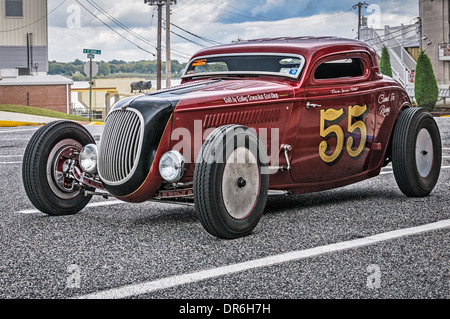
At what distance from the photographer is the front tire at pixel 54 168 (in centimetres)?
684

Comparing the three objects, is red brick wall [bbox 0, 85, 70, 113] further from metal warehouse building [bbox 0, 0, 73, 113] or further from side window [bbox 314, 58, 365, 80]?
side window [bbox 314, 58, 365, 80]

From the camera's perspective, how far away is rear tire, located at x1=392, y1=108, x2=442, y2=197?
305 inches

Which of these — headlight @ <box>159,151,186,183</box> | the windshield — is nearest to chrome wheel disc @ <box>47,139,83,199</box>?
headlight @ <box>159,151,186,183</box>

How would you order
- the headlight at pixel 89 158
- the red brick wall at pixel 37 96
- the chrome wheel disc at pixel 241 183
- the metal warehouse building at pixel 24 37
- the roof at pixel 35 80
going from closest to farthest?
the chrome wheel disc at pixel 241 183 → the headlight at pixel 89 158 → the roof at pixel 35 80 → the red brick wall at pixel 37 96 → the metal warehouse building at pixel 24 37

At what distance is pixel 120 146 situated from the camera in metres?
6.12

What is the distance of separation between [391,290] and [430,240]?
1.51m

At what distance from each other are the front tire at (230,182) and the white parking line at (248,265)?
62 cm

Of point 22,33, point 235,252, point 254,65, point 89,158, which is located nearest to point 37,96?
point 22,33

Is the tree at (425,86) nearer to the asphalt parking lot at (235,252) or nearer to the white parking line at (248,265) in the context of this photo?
the asphalt parking lot at (235,252)

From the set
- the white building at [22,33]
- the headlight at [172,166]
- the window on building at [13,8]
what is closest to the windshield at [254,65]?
the headlight at [172,166]

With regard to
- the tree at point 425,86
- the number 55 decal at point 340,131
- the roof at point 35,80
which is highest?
the roof at point 35,80

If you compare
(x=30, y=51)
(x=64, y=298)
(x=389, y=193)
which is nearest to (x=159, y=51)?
(x=30, y=51)

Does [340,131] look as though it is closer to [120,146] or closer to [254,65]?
[254,65]

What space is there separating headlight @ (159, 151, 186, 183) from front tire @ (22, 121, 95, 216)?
1401mm
